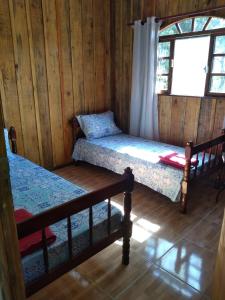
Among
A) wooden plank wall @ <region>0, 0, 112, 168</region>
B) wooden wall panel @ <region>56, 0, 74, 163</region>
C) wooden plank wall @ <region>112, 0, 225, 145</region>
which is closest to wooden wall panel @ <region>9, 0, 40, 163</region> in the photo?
wooden plank wall @ <region>0, 0, 112, 168</region>

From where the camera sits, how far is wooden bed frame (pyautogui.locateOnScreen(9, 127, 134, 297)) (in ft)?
3.92

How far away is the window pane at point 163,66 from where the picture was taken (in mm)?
3355

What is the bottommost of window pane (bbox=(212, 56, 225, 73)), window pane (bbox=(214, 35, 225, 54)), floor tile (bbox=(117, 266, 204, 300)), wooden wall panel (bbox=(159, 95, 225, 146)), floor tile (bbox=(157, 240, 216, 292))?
floor tile (bbox=(117, 266, 204, 300))

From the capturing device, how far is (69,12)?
10.8 feet

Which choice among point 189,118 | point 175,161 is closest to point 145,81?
point 189,118

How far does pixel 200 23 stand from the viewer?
293cm

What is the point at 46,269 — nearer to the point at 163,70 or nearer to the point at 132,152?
the point at 132,152

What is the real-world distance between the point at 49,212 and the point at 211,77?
263 centimetres

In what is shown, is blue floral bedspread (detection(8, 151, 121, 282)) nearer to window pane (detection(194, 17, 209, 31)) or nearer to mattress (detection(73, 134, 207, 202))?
mattress (detection(73, 134, 207, 202))

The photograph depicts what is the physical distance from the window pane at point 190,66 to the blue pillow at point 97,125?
107cm

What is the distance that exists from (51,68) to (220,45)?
7.04 feet

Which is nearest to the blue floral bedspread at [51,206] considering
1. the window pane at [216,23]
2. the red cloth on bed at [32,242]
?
the red cloth on bed at [32,242]

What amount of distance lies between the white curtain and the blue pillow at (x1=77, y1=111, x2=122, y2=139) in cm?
33

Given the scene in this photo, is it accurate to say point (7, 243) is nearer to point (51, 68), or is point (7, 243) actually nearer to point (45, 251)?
point (45, 251)
